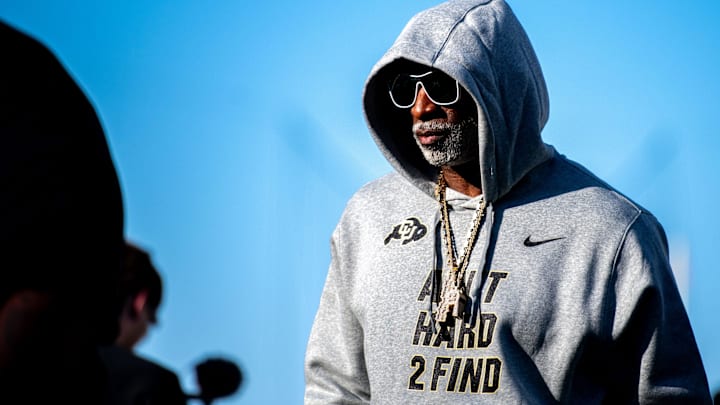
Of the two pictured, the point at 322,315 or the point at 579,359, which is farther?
the point at 322,315

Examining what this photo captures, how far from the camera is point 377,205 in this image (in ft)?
16.6

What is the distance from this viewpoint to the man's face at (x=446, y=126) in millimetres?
4695

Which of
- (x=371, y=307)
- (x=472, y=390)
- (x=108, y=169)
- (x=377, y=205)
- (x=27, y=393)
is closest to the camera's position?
(x=27, y=393)

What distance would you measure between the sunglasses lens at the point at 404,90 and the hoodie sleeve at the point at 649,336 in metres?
0.91

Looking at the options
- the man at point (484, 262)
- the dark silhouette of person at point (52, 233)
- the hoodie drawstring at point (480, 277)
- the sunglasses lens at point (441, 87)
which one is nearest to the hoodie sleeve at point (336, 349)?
the man at point (484, 262)

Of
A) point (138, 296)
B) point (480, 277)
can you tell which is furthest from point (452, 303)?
point (138, 296)

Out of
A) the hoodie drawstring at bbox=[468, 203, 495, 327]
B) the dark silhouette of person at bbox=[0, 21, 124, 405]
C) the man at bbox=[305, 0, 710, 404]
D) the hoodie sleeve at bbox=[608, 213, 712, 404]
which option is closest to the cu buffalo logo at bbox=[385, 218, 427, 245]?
the man at bbox=[305, 0, 710, 404]

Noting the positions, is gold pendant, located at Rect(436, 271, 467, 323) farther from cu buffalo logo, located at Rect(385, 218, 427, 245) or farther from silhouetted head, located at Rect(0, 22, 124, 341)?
silhouetted head, located at Rect(0, 22, 124, 341)

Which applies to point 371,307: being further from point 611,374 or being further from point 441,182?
point 611,374

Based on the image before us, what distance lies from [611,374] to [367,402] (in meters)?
0.89

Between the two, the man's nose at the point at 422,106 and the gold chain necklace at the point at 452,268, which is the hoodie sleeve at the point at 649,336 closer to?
the gold chain necklace at the point at 452,268

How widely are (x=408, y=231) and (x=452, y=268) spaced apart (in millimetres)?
284

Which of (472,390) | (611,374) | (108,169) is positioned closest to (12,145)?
(108,169)

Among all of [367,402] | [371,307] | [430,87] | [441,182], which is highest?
[430,87]
